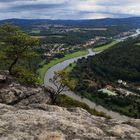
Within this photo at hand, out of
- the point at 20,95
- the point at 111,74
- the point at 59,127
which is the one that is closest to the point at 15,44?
the point at 20,95

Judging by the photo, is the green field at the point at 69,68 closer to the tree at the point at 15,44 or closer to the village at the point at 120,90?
the village at the point at 120,90

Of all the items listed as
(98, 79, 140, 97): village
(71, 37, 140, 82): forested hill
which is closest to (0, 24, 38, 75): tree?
(98, 79, 140, 97): village

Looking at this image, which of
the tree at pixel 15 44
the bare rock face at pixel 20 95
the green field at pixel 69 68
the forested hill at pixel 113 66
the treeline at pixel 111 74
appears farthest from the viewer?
the green field at pixel 69 68

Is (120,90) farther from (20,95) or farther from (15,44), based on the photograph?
(20,95)

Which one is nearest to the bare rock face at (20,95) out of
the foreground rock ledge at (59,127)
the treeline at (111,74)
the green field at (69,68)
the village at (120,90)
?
the foreground rock ledge at (59,127)

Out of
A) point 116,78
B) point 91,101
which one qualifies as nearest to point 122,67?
point 116,78

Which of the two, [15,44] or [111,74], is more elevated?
[15,44]
